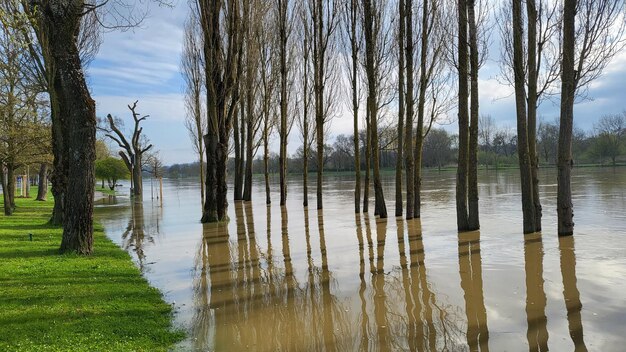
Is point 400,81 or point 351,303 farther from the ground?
point 400,81

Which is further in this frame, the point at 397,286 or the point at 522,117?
the point at 522,117

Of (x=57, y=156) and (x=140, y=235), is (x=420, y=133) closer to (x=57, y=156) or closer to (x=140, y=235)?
(x=140, y=235)

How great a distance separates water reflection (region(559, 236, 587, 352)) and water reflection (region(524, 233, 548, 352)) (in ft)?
0.75

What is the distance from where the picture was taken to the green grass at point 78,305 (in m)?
4.04

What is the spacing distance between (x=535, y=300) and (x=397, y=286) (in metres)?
1.68

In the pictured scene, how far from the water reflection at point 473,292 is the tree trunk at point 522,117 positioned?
1.29 metres

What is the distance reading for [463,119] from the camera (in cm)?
1088

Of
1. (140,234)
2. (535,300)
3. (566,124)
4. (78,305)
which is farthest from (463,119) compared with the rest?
(140,234)

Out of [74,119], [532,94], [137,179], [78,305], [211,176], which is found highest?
[532,94]

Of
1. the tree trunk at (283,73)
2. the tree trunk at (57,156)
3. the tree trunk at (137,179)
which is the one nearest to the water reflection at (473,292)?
the tree trunk at (57,156)

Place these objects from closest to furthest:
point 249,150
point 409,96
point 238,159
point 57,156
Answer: point 57,156
point 409,96
point 249,150
point 238,159

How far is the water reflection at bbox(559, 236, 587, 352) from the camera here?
4016 millimetres

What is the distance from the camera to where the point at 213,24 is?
547 inches

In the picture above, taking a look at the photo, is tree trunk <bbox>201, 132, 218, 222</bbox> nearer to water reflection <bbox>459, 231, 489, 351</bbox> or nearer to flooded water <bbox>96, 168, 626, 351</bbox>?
flooded water <bbox>96, 168, 626, 351</bbox>
